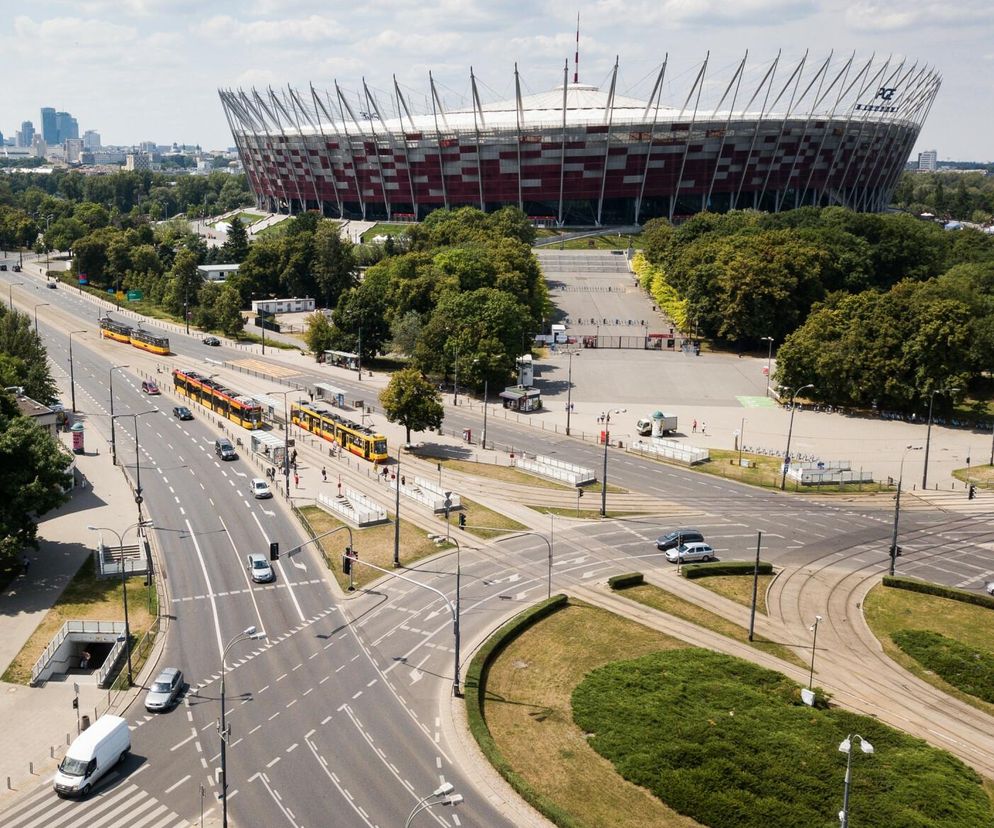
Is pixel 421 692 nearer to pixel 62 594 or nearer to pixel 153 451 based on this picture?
pixel 62 594

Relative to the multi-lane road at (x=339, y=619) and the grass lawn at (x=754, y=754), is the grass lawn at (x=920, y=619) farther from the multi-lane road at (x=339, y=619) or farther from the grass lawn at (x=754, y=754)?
the grass lawn at (x=754, y=754)

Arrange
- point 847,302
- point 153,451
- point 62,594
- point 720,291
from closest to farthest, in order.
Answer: point 62,594, point 153,451, point 847,302, point 720,291

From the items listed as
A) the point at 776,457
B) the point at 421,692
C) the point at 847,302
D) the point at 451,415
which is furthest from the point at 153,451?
the point at 847,302

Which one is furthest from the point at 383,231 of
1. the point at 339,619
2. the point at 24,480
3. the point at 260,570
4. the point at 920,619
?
A: the point at 920,619

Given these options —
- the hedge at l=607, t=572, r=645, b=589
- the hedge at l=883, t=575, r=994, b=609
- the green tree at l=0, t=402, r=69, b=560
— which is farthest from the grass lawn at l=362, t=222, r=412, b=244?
the hedge at l=883, t=575, r=994, b=609

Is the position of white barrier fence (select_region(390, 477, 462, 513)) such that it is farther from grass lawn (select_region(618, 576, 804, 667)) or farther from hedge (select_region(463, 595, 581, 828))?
grass lawn (select_region(618, 576, 804, 667))

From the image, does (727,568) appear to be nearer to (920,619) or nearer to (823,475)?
(920,619)

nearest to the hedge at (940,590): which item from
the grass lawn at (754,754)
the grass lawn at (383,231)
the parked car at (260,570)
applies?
the grass lawn at (754,754)
